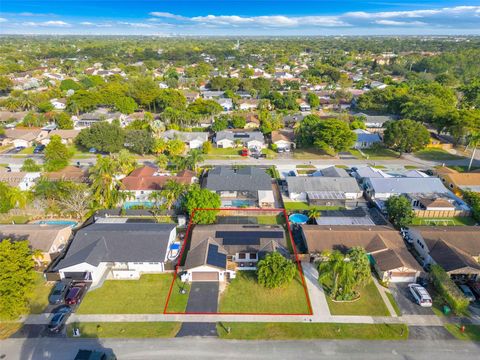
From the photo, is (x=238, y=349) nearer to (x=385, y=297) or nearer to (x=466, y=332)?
(x=385, y=297)

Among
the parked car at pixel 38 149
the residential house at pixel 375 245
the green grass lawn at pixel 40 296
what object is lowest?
the parked car at pixel 38 149

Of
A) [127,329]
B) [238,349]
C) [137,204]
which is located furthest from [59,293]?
[137,204]

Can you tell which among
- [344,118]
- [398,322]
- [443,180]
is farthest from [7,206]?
[344,118]

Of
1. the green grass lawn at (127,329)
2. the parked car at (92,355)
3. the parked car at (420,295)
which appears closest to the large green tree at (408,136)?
the parked car at (420,295)

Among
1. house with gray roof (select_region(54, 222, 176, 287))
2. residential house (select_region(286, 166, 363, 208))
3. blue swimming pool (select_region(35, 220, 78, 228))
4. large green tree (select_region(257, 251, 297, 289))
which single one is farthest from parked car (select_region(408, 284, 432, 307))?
blue swimming pool (select_region(35, 220, 78, 228))

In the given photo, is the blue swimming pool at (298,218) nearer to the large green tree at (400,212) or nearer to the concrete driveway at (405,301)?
the large green tree at (400,212)

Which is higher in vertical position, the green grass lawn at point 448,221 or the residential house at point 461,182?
the residential house at point 461,182

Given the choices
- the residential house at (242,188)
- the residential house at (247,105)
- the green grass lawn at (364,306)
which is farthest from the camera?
the residential house at (247,105)
